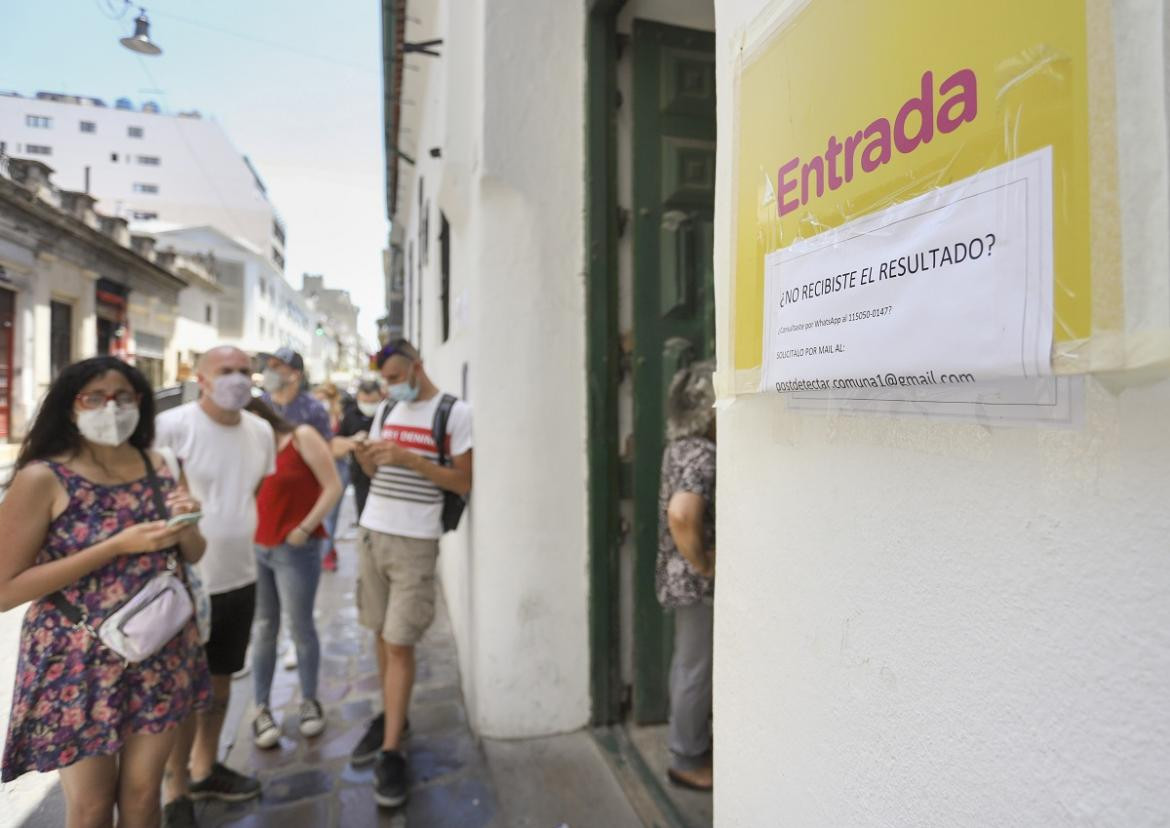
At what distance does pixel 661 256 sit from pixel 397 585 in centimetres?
201

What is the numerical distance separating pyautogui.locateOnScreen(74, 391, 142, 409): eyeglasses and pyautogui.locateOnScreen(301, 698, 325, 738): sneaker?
1.98m

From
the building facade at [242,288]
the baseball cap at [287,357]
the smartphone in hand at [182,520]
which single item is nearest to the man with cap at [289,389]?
the baseball cap at [287,357]

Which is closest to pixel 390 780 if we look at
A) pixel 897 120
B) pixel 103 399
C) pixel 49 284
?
pixel 103 399

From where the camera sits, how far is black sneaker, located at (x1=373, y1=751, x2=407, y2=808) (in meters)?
2.56

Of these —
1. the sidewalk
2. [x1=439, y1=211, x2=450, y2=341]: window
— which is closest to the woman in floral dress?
the sidewalk

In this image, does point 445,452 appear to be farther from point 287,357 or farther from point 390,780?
point 287,357

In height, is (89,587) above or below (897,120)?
below

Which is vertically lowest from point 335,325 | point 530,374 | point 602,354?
point 530,374

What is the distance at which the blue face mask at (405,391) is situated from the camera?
2982mm

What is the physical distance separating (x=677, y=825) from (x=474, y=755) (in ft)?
3.59

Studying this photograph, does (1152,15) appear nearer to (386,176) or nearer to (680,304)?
(680,304)

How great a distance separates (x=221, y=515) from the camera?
2584 mm

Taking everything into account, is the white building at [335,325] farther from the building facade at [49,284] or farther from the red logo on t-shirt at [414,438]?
the red logo on t-shirt at [414,438]

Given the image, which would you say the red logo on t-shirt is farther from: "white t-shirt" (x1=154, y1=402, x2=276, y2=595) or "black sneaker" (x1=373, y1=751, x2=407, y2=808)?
"black sneaker" (x1=373, y1=751, x2=407, y2=808)
